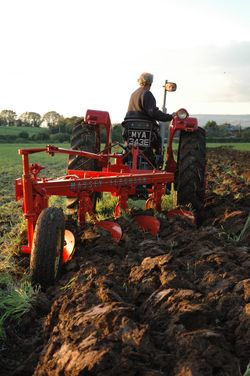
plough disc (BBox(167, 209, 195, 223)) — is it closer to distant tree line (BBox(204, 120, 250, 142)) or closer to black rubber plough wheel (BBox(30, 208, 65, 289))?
black rubber plough wheel (BBox(30, 208, 65, 289))

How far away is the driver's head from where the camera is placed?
595 centimetres

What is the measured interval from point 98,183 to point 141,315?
1.83 meters

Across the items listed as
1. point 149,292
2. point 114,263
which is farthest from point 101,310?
point 114,263

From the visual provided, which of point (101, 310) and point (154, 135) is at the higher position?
point (154, 135)

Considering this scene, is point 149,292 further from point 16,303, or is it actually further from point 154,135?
point 154,135

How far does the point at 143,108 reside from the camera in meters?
5.99

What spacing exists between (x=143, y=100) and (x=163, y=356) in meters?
4.15

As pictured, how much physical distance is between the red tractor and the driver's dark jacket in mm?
118

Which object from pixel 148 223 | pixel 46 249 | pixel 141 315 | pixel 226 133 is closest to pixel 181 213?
pixel 148 223

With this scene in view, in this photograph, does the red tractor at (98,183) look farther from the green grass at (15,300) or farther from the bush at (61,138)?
the bush at (61,138)

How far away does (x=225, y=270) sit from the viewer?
330 cm

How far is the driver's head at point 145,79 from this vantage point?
234 inches

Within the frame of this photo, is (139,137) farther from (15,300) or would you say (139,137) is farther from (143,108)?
(15,300)

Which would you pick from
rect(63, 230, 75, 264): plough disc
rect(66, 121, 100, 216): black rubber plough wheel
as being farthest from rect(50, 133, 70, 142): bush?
rect(63, 230, 75, 264): plough disc
